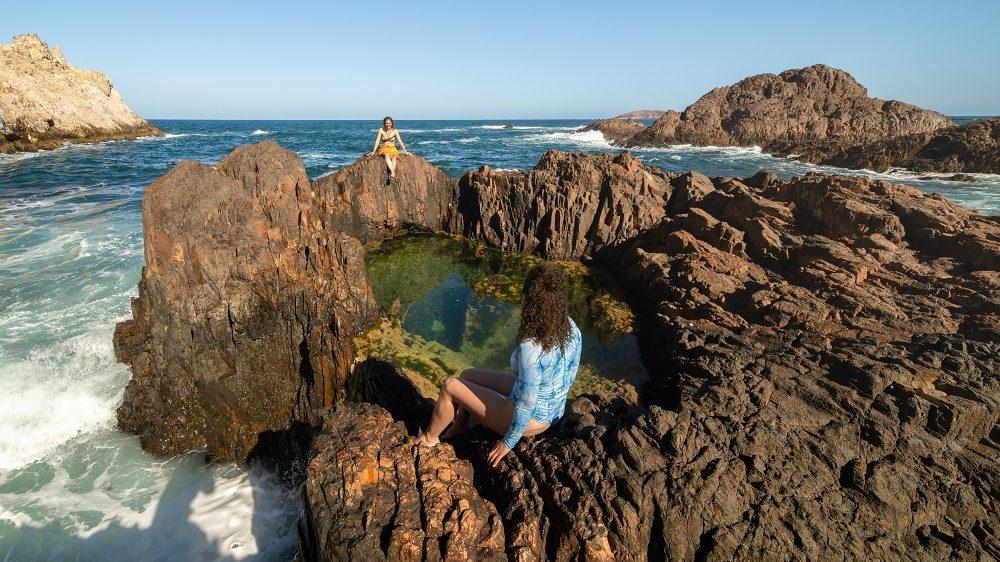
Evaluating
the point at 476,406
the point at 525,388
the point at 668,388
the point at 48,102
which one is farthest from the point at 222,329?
the point at 48,102

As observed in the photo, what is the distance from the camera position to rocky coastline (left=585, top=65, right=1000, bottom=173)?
32.0 meters

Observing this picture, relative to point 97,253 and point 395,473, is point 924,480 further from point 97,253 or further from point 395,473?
point 97,253

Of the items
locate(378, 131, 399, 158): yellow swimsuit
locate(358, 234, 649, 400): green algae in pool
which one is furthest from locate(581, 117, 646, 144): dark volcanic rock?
locate(358, 234, 649, 400): green algae in pool

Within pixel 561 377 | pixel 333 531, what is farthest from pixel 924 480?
pixel 333 531

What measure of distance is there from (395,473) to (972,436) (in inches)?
209

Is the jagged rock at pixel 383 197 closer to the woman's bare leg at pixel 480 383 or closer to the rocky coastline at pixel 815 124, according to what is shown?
the woman's bare leg at pixel 480 383

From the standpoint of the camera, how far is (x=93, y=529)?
5160 millimetres

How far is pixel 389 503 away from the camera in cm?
325

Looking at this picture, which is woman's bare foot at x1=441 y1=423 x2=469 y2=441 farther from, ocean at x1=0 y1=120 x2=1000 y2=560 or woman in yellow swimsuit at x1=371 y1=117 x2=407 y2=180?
woman in yellow swimsuit at x1=371 y1=117 x2=407 y2=180

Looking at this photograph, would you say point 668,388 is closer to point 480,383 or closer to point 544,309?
point 480,383

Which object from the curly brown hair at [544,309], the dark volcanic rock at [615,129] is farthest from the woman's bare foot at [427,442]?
the dark volcanic rock at [615,129]

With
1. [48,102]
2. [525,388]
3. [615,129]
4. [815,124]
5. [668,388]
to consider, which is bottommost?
[668,388]

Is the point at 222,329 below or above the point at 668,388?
above

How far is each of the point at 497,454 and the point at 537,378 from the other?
740mm
